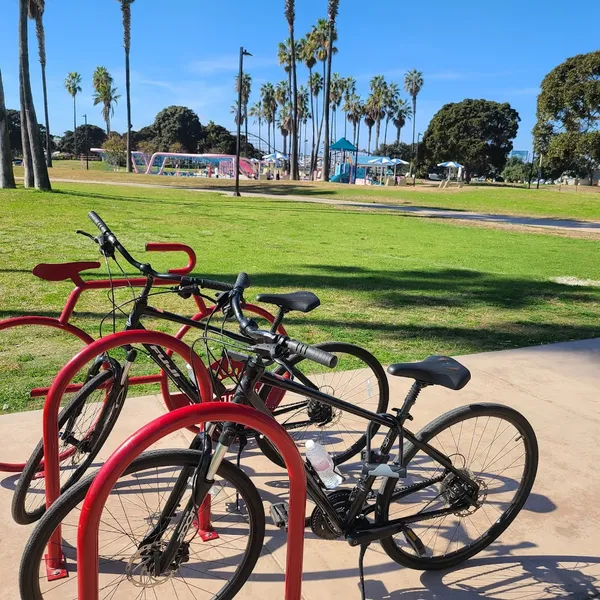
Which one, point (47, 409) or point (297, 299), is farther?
point (297, 299)

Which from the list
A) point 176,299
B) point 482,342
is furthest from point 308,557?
point 176,299

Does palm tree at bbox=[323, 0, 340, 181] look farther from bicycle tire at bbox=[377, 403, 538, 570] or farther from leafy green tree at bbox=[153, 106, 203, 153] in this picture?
bicycle tire at bbox=[377, 403, 538, 570]

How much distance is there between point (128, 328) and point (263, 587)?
4.00 ft

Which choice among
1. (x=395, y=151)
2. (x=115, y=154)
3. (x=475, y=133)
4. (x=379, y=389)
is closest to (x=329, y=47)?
(x=475, y=133)

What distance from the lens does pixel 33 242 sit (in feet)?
33.9

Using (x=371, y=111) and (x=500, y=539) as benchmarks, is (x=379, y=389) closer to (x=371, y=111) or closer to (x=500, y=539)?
(x=500, y=539)

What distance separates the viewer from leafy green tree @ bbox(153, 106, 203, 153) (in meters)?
82.3

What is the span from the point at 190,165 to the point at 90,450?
57.9 m

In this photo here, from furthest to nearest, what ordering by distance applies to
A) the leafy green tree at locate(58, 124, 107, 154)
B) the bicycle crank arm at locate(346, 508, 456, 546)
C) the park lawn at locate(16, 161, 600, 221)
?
the leafy green tree at locate(58, 124, 107, 154) → the park lawn at locate(16, 161, 600, 221) → the bicycle crank arm at locate(346, 508, 456, 546)

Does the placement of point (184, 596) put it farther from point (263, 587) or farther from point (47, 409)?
point (47, 409)

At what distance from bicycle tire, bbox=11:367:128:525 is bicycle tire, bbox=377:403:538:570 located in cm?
128

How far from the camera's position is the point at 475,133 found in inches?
2201

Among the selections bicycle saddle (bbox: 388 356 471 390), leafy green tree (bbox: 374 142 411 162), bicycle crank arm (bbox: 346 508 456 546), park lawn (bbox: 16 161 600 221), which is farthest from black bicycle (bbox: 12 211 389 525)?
leafy green tree (bbox: 374 142 411 162)

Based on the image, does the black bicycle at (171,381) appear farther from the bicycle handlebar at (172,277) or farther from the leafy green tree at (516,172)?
the leafy green tree at (516,172)
